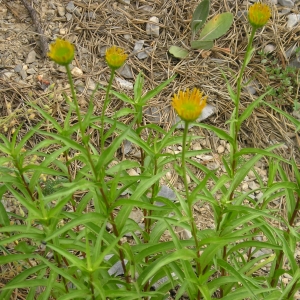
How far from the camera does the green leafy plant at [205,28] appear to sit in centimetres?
278

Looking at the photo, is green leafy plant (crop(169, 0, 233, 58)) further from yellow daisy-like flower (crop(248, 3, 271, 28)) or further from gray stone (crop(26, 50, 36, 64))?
yellow daisy-like flower (crop(248, 3, 271, 28))

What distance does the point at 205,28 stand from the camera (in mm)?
2857

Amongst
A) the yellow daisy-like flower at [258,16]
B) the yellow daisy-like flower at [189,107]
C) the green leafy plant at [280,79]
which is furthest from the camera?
the green leafy plant at [280,79]

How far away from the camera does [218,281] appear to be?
4.59 feet

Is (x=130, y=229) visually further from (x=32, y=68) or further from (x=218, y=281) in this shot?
(x=32, y=68)

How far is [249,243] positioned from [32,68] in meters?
1.76

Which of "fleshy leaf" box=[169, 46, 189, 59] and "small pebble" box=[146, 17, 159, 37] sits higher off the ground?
"small pebble" box=[146, 17, 159, 37]

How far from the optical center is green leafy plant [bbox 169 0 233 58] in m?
2.78

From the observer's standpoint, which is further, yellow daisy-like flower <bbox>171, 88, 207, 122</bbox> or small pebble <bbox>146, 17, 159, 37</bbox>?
small pebble <bbox>146, 17, 159, 37</bbox>

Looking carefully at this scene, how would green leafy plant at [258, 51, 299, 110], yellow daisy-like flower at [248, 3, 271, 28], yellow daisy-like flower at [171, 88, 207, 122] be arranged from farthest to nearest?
green leafy plant at [258, 51, 299, 110] → yellow daisy-like flower at [248, 3, 271, 28] → yellow daisy-like flower at [171, 88, 207, 122]

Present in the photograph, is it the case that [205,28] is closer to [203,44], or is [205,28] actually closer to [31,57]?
[203,44]

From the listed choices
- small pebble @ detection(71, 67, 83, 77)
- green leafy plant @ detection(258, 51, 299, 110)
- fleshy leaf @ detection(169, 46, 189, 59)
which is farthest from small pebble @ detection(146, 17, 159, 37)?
green leafy plant @ detection(258, 51, 299, 110)

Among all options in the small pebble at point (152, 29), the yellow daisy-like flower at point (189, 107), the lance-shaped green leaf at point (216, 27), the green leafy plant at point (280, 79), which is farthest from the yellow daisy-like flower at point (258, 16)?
the small pebble at point (152, 29)

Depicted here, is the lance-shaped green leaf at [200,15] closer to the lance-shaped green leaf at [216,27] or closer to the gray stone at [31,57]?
the lance-shaped green leaf at [216,27]
